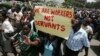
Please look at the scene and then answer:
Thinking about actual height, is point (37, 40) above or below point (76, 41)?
above

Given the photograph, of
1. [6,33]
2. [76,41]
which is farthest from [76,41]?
[6,33]

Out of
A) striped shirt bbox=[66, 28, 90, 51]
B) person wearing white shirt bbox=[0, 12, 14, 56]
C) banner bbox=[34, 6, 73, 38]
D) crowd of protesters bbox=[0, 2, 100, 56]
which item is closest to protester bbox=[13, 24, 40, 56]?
crowd of protesters bbox=[0, 2, 100, 56]

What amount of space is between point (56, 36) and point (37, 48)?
1.47 feet

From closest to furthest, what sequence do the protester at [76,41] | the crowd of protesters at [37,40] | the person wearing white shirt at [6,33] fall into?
the crowd of protesters at [37,40], the protester at [76,41], the person wearing white shirt at [6,33]

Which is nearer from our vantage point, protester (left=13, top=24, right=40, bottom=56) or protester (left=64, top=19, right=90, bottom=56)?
protester (left=13, top=24, right=40, bottom=56)

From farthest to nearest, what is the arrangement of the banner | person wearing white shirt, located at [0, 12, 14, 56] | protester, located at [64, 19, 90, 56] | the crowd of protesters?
person wearing white shirt, located at [0, 12, 14, 56] < protester, located at [64, 19, 90, 56] < the crowd of protesters < the banner

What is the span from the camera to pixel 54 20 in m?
7.21

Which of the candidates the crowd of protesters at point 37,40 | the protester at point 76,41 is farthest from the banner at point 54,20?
the protester at point 76,41

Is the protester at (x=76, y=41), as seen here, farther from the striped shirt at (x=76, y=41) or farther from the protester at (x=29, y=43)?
the protester at (x=29, y=43)

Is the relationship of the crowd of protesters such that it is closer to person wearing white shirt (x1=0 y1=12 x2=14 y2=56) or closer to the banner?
person wearing white shirt (x1=0 y1=12 x2=14 y2=56)

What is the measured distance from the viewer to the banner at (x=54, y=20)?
23.2 ft

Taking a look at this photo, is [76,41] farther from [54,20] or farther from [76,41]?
[54,20]

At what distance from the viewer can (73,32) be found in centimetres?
844

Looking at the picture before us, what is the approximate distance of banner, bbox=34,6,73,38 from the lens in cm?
708
